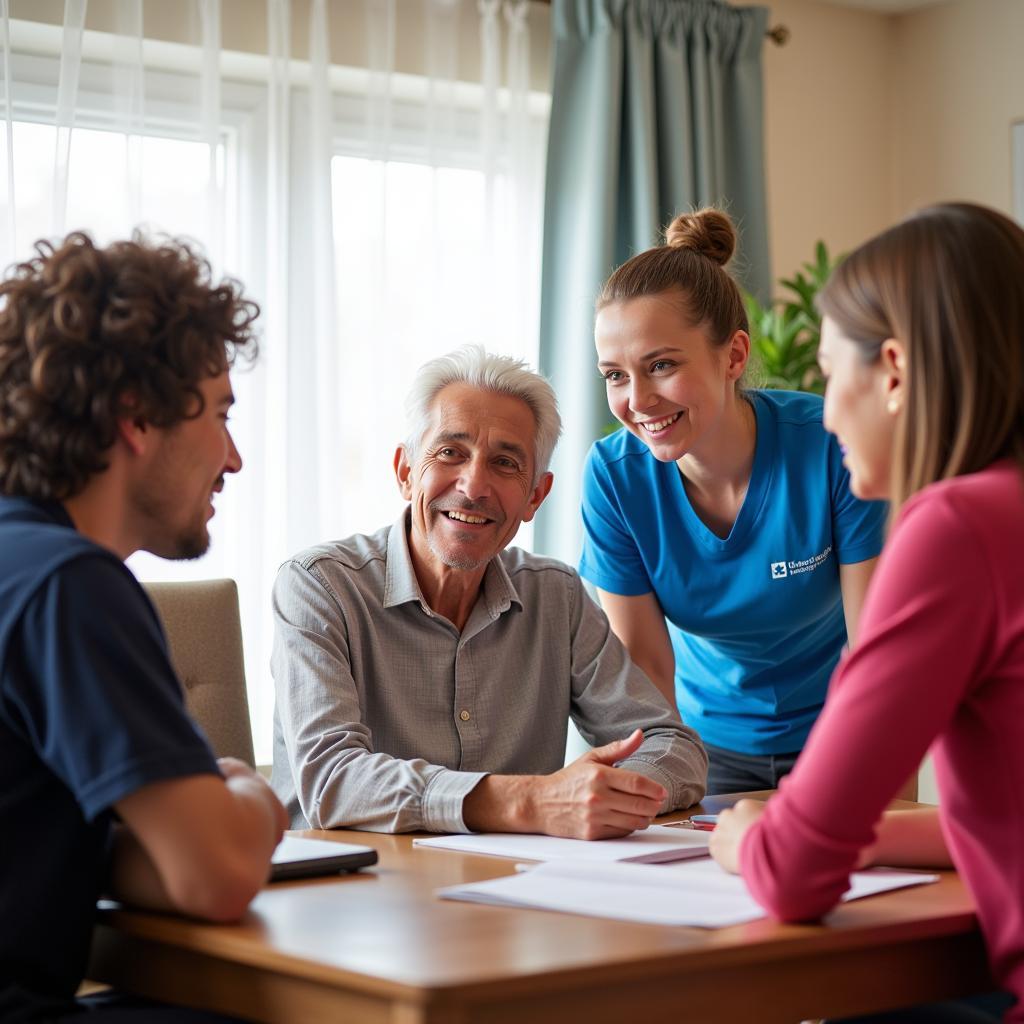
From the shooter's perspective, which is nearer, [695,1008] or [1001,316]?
[695,1008]

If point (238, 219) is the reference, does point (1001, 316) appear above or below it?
below

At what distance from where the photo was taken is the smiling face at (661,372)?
7.47 feet

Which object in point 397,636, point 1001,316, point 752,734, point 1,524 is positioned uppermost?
point 1001,316

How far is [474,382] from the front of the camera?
2156mm

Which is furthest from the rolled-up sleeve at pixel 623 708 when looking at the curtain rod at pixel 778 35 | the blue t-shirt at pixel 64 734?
the curtain rod at pixel 778 35

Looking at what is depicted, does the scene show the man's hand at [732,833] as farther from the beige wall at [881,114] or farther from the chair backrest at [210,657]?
the beige wall at [881,114]

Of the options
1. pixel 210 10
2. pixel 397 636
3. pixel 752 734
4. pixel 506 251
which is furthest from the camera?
pixel 506 251

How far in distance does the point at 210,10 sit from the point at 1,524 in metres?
2.32

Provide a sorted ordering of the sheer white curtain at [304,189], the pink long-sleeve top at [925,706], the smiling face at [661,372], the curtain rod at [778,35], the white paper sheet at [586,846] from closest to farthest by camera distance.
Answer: the pink long-sleeve top at [925,706] → the white paper sheet at [586,846] → the smiling face at [661,372] → the sheer white curtain at [304,189] → the curtain rod at [778,35]

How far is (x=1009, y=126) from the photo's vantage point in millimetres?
4336

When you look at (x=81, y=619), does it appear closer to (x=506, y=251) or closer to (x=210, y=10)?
(x=210, y=10)

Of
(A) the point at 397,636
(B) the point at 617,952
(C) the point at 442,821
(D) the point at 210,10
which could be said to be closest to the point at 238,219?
(D) the point at 210,10

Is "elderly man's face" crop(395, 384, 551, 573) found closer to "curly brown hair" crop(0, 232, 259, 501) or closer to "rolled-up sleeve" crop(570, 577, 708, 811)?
"rolled-up sleeve" crop(570, 577, 708, 811)

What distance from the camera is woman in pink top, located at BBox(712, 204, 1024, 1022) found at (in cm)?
113
